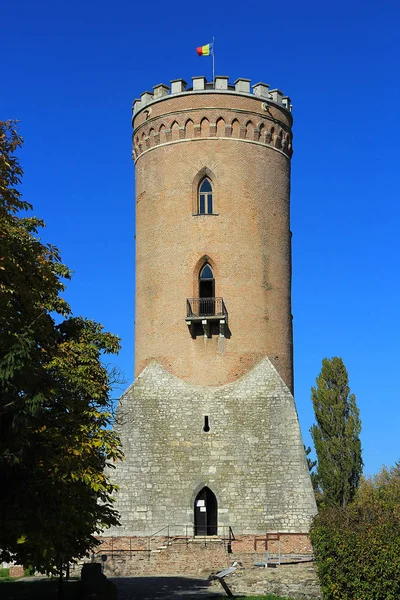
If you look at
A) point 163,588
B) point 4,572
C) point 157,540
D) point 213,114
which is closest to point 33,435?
point 163,588

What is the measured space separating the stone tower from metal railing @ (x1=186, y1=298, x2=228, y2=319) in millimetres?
37

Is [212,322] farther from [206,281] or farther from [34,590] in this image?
[34,590]

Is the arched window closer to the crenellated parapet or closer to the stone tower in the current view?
the stone tower

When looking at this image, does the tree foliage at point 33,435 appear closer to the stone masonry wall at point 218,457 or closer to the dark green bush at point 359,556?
A: the dark green bush at point 359,556

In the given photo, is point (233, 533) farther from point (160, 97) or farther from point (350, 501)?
point (160, 97)

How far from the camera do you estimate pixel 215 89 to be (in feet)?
92.2

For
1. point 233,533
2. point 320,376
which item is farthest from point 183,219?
point 320,376

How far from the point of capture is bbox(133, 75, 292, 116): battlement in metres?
28.2

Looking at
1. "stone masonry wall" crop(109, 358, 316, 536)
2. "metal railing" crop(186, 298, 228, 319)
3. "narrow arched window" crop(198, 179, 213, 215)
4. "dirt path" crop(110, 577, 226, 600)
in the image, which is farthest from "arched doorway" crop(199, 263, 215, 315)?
"dirt path" crop(110, 577, 226, 600)

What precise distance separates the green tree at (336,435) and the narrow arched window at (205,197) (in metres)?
13.9

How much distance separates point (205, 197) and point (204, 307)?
397 centimetres

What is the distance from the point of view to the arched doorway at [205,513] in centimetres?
2497

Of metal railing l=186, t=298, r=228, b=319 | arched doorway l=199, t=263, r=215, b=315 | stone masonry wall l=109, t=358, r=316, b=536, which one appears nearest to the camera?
stone masonry wall l=109, t=358, r=316, b=536

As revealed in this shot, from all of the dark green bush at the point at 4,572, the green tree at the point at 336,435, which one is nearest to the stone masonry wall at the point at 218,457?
the dark green bush at the point at 4,572
